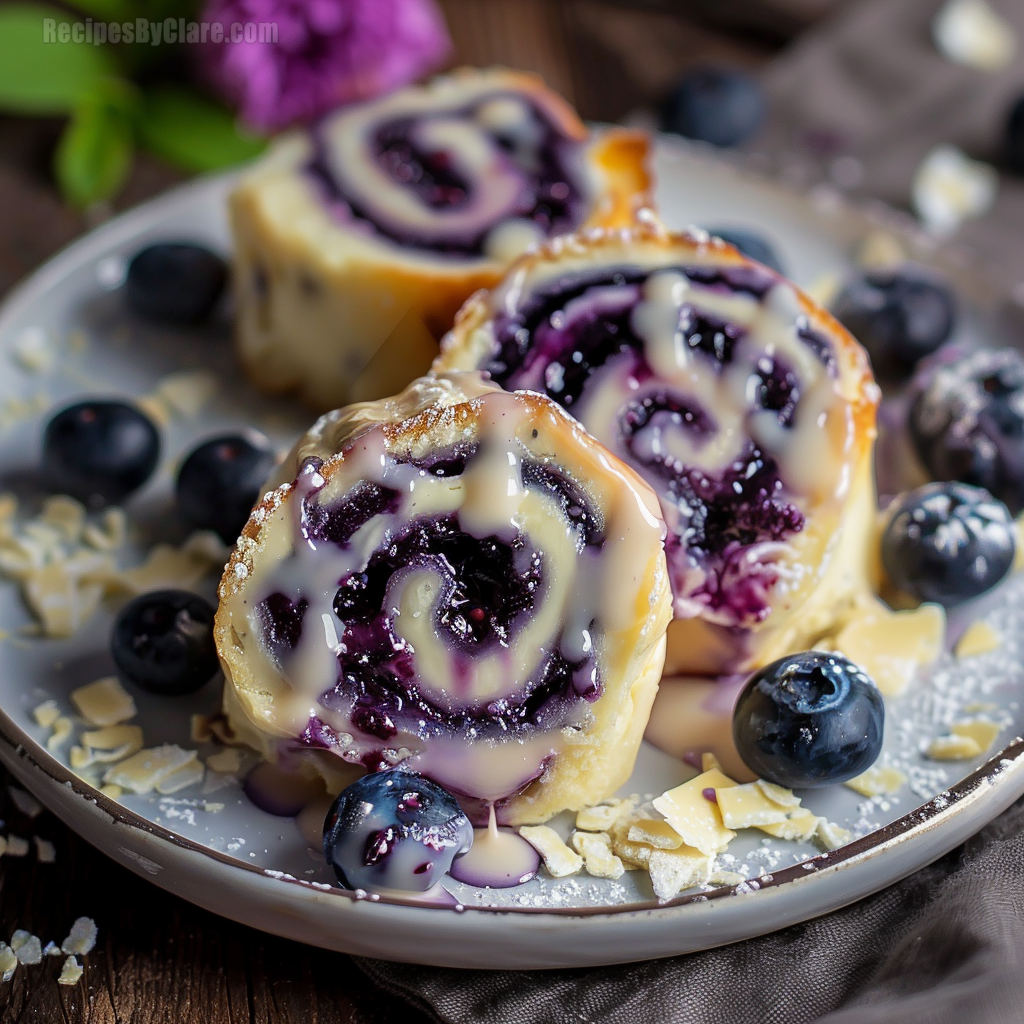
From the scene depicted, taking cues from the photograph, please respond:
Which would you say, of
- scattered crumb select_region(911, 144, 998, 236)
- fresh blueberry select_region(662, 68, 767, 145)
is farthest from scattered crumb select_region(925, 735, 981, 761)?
fresh blueberry select_region(662, 68, 767, 145)

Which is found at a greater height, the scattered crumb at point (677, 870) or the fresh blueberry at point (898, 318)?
the fresh blueberry at point (898, 318)

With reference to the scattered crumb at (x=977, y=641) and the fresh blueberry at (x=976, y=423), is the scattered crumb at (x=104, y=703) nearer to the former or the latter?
the scattered crumb at (x=977, y=641)

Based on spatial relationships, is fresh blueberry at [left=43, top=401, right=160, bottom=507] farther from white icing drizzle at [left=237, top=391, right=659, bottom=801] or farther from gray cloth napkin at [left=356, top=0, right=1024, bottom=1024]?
gray cloth napkin at [left=356, top=0, right=1024, bottom=1024]

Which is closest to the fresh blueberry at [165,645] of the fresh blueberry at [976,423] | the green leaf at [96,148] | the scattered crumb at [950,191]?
the fresh blueberry at [976,423]

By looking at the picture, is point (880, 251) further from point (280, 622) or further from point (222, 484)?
point (280, 622)

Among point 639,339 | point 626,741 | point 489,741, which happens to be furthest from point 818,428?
point 489,741

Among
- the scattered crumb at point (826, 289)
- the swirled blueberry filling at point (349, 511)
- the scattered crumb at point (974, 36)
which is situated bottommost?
the scattered crumb at point (826, 289)

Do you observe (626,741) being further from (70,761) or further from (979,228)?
(979,228)
